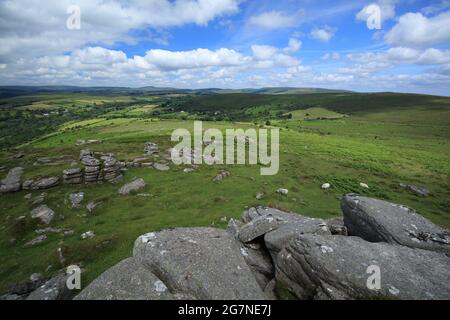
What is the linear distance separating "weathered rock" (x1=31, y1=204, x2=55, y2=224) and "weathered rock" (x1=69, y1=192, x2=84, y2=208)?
10.3 ft

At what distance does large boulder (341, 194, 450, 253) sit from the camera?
1470 cm

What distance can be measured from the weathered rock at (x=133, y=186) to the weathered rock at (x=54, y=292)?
28147 mm

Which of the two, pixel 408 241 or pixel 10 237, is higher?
pixel 408 241

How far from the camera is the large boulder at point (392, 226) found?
48.2 feet

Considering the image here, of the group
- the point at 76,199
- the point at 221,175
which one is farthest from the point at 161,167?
the point at 76,199

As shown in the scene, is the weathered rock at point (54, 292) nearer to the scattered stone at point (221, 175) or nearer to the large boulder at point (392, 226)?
the large boulder at point (392, 226)

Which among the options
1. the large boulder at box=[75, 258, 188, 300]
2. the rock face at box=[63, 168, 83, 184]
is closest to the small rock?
the large boulder at box=[75, 258, 188, 300]

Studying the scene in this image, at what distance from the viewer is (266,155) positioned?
242ft

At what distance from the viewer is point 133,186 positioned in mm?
47688

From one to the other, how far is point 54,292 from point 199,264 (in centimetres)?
1106

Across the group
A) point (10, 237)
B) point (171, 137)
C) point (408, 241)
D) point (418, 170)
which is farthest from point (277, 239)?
point (171, 137)

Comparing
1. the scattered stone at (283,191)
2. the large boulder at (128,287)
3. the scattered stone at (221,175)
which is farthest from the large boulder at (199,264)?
the scattered stone at (221,175)
